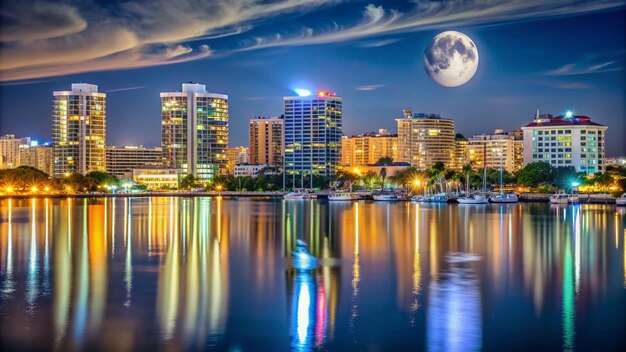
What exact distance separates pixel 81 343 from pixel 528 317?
12.5m

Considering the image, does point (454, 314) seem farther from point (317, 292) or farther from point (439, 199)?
point (439, 199)

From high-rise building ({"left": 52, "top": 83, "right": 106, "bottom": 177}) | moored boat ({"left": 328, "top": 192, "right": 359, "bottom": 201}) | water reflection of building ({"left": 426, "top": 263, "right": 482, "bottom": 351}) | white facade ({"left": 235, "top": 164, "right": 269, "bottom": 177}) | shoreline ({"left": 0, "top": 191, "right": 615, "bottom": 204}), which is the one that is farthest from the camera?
white facade ({"left": 235, "top": 164, "right": 269, "bottom": 177})

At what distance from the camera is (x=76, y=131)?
188 metres

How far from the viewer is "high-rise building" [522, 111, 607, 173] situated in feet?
450

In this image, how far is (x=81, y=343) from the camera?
18344 mm

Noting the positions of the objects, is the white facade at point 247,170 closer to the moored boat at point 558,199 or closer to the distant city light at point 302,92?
the distant city light at point 302,92

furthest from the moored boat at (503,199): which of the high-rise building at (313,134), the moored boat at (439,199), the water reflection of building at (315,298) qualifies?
the high-rise building at (313,134)

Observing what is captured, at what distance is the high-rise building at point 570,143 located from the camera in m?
137

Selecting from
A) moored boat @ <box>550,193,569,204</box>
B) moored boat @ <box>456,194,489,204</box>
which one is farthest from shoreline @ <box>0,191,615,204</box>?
moored boat @ <box>456,194,489,204</box>

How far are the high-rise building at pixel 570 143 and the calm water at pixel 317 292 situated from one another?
3810 inches

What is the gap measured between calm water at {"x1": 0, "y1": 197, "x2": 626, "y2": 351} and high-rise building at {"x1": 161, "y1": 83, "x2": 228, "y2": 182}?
453ft

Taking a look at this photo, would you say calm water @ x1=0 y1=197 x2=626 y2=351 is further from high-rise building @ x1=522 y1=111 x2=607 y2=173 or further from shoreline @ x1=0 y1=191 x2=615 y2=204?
high-rise building @ x1=522 y1=111 x2=607 y2=173

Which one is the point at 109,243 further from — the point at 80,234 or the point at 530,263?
the point at 530,263

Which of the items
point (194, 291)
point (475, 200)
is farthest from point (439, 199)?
point (194, 291)
